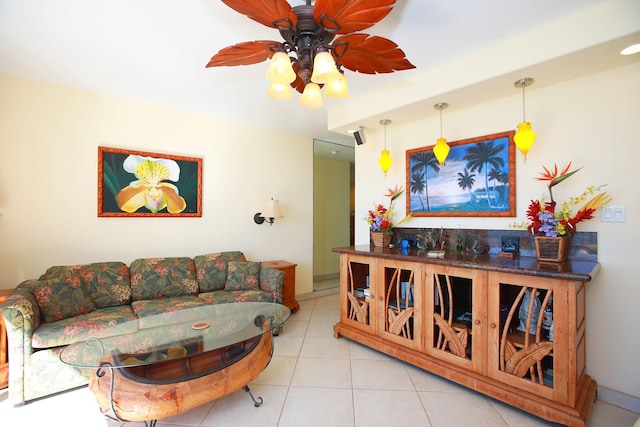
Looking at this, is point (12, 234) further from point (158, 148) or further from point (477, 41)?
point (477, 41)

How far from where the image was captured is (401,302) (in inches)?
97.0

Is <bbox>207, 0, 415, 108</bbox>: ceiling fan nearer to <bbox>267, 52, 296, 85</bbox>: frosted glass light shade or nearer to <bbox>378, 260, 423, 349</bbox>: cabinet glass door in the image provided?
<bbox>267, 52, 296, 85</bbox>: frosted glass light shade

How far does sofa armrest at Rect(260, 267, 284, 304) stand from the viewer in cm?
309

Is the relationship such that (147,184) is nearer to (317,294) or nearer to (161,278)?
(161,278)

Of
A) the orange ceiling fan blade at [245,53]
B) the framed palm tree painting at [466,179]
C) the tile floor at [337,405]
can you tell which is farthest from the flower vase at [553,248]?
the orange ceiling fan blade at [245,53]

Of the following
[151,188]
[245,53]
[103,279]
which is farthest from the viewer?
[151,188]

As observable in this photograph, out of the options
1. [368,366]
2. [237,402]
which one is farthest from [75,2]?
[368,366]

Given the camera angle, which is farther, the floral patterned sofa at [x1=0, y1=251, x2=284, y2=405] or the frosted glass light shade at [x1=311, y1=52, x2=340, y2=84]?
the floral patterned sofa at [x1=0, y1=251, x2=284, y2=405]

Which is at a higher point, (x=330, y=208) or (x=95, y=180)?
(x=95, y=180)

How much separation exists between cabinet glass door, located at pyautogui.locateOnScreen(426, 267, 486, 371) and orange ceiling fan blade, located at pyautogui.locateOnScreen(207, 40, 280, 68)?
1865 mm

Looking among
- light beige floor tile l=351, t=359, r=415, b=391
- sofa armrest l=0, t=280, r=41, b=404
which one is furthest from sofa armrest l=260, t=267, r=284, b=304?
sofa armrest l=0, t=280, r=41, b=404

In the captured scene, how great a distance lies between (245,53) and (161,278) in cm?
237

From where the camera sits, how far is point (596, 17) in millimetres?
1666

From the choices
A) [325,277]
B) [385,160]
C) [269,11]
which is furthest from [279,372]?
[325,277]
